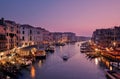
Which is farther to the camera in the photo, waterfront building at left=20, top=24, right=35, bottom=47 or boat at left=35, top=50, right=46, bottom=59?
waterfront building at left=20, top=24, right=35, bottom=47

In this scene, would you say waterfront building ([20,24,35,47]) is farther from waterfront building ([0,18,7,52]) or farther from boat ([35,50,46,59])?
waterfront building ([0,18,7,52])

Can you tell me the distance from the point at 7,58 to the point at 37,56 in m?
25.8

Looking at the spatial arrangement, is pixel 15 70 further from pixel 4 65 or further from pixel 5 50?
pixel 5 50

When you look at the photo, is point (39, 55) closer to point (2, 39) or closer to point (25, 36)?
point (25, 36)

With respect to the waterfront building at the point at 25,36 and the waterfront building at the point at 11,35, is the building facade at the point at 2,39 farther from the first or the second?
the waterfront building at the point at 25,36

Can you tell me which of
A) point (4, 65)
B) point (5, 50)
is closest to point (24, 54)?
point (5, 50)

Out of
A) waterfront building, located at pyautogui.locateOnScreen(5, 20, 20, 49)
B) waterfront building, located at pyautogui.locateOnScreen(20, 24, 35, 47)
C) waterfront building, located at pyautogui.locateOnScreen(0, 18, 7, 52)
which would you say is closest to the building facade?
waterfront building, located at pyautogui.locateOnScreen(0, 18, 7, 52)

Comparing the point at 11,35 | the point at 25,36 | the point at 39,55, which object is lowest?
the point at 39,55

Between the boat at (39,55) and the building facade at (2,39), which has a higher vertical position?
the building facade at (2,39)

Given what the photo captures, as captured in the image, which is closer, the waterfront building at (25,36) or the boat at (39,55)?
the boat at (39,55)

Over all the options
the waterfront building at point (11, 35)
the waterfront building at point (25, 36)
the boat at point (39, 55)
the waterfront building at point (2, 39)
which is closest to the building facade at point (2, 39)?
the waterfront building at point (2, 39)

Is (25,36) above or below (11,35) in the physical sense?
below

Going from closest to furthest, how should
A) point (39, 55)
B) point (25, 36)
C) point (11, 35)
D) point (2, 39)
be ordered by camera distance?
1. point (2, 39)
2. point (11, 35)
3. point (39, 55)
4. point (25, 36)

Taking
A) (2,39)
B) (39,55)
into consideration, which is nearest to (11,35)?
(2,39)
